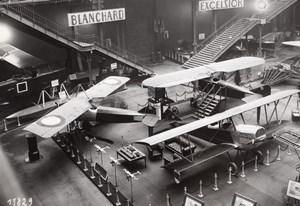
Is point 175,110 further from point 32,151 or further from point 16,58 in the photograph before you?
point 16,58

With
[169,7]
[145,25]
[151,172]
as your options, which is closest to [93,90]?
[151,172]

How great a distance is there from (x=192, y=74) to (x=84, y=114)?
8649mm

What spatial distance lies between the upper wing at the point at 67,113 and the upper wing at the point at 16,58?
26.0 feet

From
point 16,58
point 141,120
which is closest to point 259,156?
point 141,120

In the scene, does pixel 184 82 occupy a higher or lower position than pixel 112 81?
higher

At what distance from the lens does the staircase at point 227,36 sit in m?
38.0

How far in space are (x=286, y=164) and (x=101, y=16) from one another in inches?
884

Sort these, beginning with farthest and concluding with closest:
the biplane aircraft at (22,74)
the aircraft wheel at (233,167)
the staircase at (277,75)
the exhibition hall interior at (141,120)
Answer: the staircase at (277,75) < the biplane aircraft at (22,74) < the aircraft wheel at (233,167) < the exhibition hall interior at (141,120)

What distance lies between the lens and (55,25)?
38.6m

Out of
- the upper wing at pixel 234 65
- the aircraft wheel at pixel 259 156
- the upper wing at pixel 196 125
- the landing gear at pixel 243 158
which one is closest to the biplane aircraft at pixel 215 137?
the upper wing at pixel 196 125

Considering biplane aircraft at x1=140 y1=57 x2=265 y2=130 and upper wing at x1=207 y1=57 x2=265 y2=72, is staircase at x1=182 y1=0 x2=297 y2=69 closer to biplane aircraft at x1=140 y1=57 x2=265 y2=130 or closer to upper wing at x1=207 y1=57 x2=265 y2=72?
upper wing at x1=207 y1=57 x2=265 y2=72

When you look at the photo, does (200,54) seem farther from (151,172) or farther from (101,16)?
(151,172)

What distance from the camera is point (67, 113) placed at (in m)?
23.4

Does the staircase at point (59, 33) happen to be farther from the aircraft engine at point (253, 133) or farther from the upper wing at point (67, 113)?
the aircraft engine at point (253, 133)
